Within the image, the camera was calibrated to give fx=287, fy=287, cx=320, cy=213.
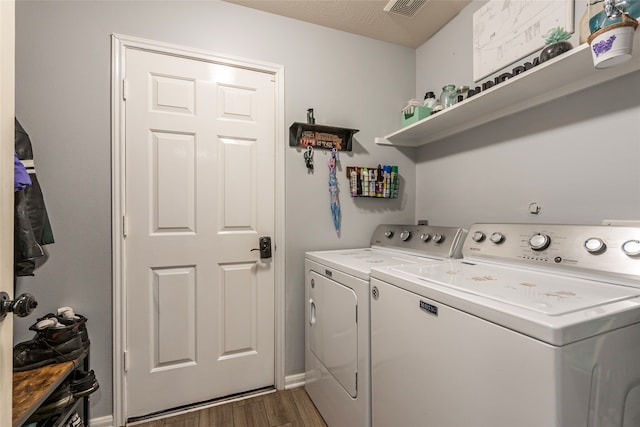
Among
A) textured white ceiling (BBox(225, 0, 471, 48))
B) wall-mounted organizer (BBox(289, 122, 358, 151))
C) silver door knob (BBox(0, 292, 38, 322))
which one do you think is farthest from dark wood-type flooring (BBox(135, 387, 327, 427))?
textured white ceiling (BBox(225, 0, 471, 48))

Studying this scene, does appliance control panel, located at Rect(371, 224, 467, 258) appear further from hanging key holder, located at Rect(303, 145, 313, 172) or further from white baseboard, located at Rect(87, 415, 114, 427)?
white baseboard, located at Rect(87, 415, 114, 427)

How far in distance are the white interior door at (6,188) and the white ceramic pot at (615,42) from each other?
167 centimetres

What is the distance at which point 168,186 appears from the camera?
1.68 metres

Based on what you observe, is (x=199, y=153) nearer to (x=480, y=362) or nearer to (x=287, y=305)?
(x=287, y=305)

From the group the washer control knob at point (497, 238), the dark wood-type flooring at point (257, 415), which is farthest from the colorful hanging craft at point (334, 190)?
the dark wood-type flooring at point (257, 415)

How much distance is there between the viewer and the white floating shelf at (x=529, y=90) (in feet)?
3.64

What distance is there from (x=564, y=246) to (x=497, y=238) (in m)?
0.26

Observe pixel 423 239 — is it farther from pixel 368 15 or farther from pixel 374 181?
pixel 368 15

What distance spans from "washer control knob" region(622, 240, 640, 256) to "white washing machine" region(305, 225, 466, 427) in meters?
0.61

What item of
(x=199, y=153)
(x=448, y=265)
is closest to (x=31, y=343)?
(x=199, y=153)

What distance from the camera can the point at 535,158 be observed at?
1.47 m

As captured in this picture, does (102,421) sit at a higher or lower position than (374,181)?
lower

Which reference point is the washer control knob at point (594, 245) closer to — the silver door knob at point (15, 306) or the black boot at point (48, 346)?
the silver door knob at point (15, 306)

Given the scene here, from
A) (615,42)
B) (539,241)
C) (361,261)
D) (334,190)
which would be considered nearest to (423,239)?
(361,261)
